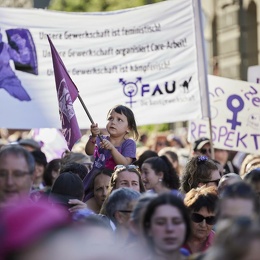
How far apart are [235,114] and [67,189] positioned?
18.4 ft

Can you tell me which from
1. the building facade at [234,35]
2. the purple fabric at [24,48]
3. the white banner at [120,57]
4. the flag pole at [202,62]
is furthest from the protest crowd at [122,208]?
the building facade at [234,35]

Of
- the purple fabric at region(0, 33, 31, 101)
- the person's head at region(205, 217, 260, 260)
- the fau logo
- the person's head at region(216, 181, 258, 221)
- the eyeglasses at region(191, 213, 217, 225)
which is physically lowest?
the eyeglasses at region(191, 213, 217, 225)

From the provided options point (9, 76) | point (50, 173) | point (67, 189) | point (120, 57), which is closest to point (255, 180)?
point (67, 189)

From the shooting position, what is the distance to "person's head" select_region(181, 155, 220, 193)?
7.91 m

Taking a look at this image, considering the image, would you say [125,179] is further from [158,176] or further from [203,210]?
[158,176]

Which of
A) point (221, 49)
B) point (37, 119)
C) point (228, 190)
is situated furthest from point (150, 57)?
point (221, 49)

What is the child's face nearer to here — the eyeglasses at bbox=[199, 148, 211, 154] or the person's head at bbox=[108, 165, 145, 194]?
the person's head at bbox=[108, 165, 145, 194]

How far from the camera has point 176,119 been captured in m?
11.2

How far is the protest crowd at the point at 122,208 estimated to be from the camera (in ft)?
7.11

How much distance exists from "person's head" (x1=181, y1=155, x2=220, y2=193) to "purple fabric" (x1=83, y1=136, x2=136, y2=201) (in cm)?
46

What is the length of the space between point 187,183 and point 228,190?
337 centimetres

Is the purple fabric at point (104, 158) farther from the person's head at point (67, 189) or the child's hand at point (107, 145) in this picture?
the person's head at point (67, 189)

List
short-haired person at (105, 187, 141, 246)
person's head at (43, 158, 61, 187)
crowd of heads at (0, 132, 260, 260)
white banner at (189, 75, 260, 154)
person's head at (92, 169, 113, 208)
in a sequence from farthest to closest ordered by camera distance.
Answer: white banner at (189, 75, 260, 154)
person's head at (43, 158, 61, 187)
person's head at (92, 169, 113, 208)
short-haired person at (105, 187, 141, 246)
crowd of heads at (0, 132, 260, 260)

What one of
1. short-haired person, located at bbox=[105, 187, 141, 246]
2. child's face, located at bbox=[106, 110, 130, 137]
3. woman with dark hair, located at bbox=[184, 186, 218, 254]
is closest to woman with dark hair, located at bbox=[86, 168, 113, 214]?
child's face, located at bbox=[106, 110, 130, 137]
